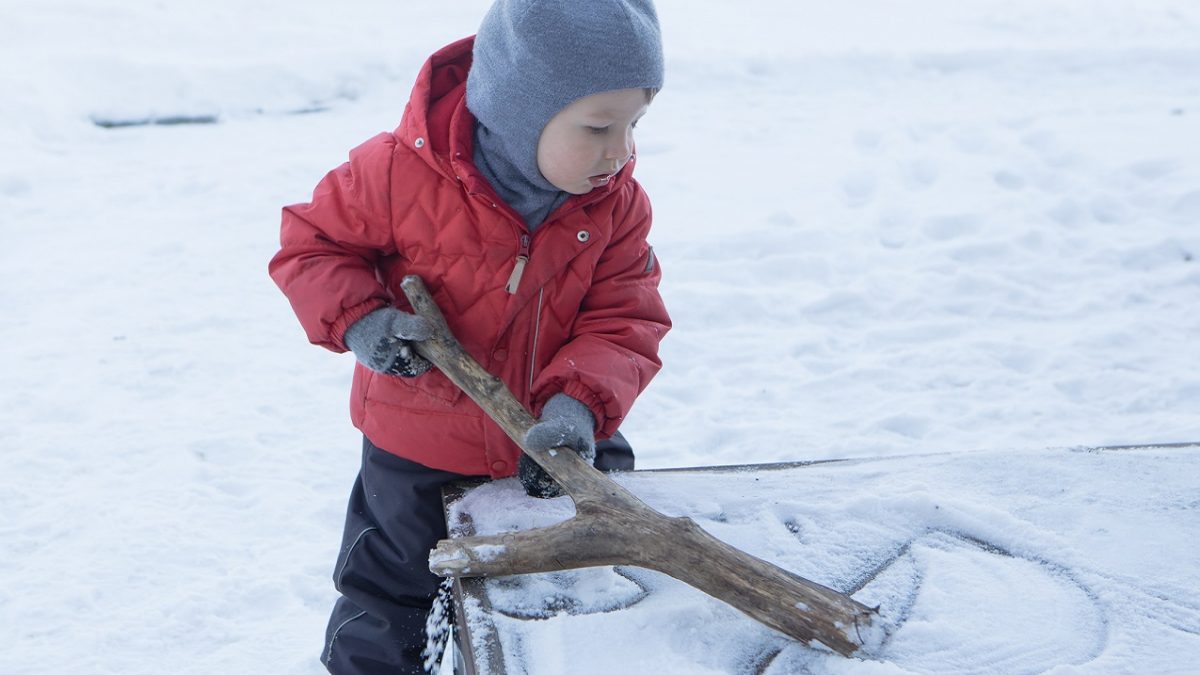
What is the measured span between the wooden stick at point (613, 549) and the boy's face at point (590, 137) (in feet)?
0.89

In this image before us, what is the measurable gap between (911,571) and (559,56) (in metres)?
0.89

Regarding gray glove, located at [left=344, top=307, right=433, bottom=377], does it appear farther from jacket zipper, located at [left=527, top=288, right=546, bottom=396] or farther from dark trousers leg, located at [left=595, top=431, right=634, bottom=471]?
dark trousers leg, located at [left=595, top=431, right=634, bottom=471]

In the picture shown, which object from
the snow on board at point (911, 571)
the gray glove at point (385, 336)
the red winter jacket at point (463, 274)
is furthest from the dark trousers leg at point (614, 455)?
the gray glove at point (385, 336)

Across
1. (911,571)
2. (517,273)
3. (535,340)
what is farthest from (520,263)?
(911,571)

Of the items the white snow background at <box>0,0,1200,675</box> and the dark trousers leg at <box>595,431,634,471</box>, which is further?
the white snow background at <box>0,0,1200,675</box>

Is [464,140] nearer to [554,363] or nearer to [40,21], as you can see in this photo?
[554,363]

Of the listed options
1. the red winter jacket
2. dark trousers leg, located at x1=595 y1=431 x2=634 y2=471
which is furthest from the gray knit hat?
dark trousers leg, located at x1=595 y1=431 x2=634 y2=471

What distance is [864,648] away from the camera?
4.93 feet

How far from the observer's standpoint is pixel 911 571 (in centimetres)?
169

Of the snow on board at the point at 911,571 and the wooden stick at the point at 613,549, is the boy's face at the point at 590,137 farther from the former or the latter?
the snow on board at the point at 911,571

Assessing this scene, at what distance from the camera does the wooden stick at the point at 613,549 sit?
1.49 meters

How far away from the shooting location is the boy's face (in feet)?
5.10

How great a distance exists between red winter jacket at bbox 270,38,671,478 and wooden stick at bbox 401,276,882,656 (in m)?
0.08

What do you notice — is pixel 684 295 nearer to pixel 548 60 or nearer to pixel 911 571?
pixel 911 571
